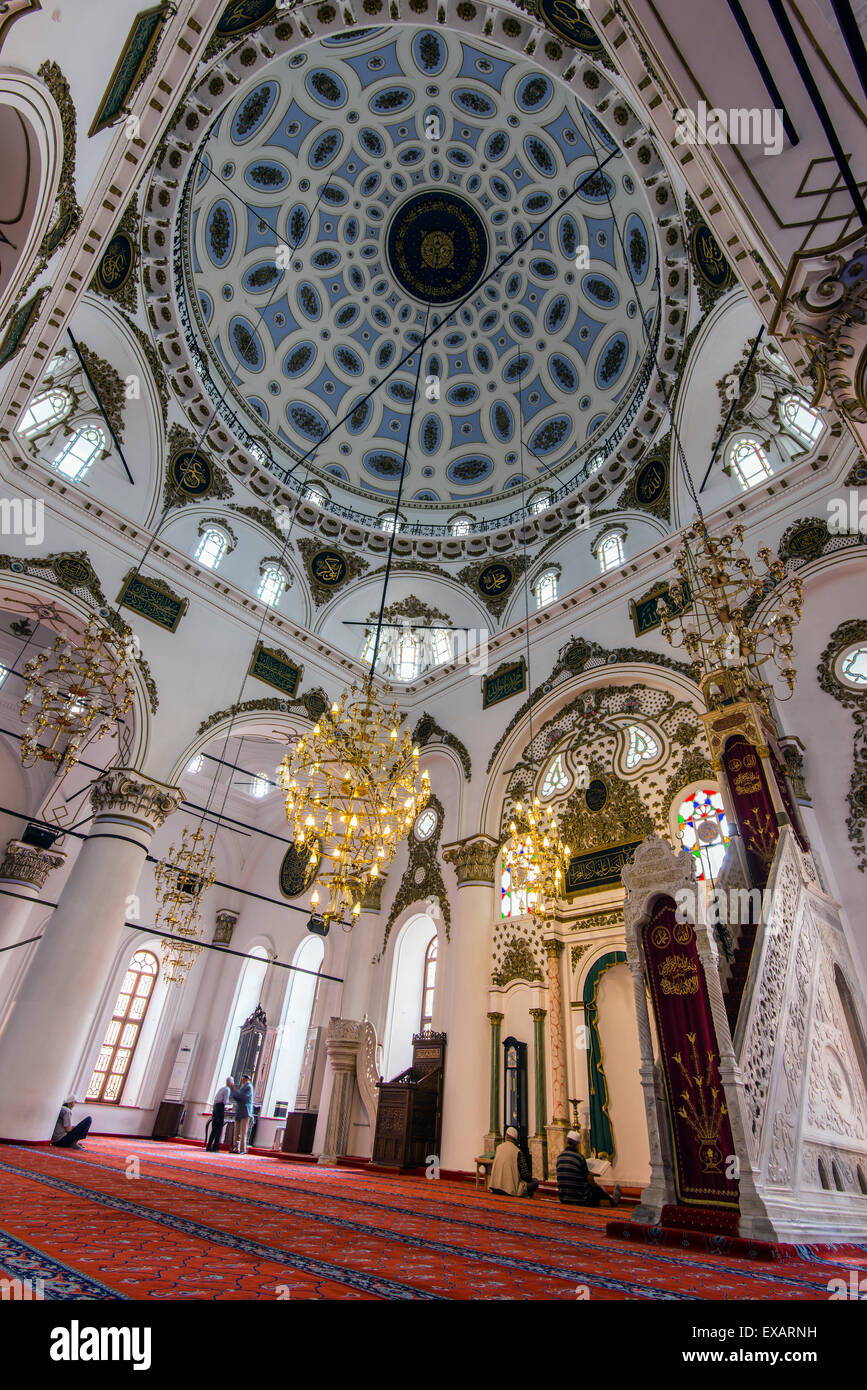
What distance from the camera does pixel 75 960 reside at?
7391mm

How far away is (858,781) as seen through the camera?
6.28 metres

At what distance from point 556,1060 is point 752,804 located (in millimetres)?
3893

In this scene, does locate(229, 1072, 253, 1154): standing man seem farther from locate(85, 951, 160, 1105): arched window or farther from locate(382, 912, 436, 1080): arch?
locate(85, 951, 160, 1105): arched window

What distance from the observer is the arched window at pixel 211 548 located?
420 inches

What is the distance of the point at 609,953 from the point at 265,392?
10981mm

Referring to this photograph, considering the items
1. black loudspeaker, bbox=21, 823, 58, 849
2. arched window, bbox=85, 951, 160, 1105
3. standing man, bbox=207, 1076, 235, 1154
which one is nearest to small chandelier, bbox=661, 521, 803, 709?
standing man, bbox=207, 1076, 235, 1154

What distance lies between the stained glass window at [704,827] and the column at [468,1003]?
2960 mm

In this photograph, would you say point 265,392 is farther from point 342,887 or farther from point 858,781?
point 858,781

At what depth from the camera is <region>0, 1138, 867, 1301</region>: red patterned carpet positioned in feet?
5.90

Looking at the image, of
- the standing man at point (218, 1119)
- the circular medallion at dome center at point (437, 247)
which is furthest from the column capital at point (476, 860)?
the circular medallion at dome center at point (437, 247)

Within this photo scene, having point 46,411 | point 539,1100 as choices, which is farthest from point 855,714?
point 46,411

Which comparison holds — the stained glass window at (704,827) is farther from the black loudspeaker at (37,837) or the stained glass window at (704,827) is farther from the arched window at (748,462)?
the black loudspeaker at (37,837)

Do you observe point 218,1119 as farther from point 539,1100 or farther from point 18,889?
point 539,1100
